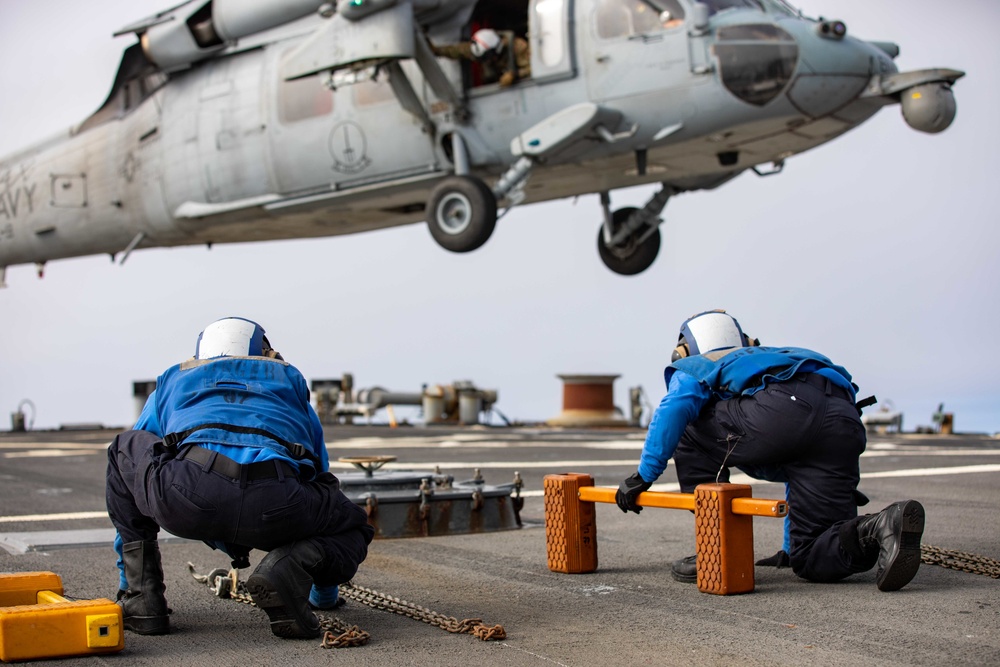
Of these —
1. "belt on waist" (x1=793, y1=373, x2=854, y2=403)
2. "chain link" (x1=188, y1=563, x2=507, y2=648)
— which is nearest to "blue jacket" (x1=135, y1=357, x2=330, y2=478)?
"chain link" (x1=188, y1=563, x2=507, y2=648)

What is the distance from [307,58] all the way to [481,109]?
259cm

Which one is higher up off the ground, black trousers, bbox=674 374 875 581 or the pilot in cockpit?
the pilot in cockpit

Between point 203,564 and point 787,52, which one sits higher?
point 787,52

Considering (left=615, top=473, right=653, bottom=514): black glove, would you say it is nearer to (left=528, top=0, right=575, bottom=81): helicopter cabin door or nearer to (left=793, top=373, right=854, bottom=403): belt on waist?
(left=793, top=373, right=854, bottom=403): belt on waist

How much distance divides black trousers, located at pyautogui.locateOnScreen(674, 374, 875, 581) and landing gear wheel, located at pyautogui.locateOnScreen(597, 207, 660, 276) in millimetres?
13972

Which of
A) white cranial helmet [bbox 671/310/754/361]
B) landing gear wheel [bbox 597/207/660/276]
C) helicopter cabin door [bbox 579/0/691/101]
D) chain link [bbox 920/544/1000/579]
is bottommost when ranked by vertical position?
chain link [bbox 920/544/1000/579]

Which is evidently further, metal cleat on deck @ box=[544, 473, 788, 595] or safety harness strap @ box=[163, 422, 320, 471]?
metal cleat on deck @ box=[544, 473, 788, 595]

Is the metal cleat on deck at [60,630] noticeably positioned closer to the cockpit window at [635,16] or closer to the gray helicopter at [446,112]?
the gray helicopter at [446,112]

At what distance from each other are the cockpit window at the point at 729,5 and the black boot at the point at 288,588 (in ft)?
40.7

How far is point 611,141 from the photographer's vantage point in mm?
15898

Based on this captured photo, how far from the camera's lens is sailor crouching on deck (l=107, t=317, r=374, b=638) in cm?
430

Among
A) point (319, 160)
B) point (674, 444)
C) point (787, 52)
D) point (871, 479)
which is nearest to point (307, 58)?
point (319, 160)

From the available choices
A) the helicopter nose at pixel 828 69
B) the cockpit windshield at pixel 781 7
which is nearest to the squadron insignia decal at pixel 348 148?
the cockpit windshield at pixel 781 7

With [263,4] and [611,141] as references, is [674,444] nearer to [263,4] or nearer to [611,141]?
[611,141]
